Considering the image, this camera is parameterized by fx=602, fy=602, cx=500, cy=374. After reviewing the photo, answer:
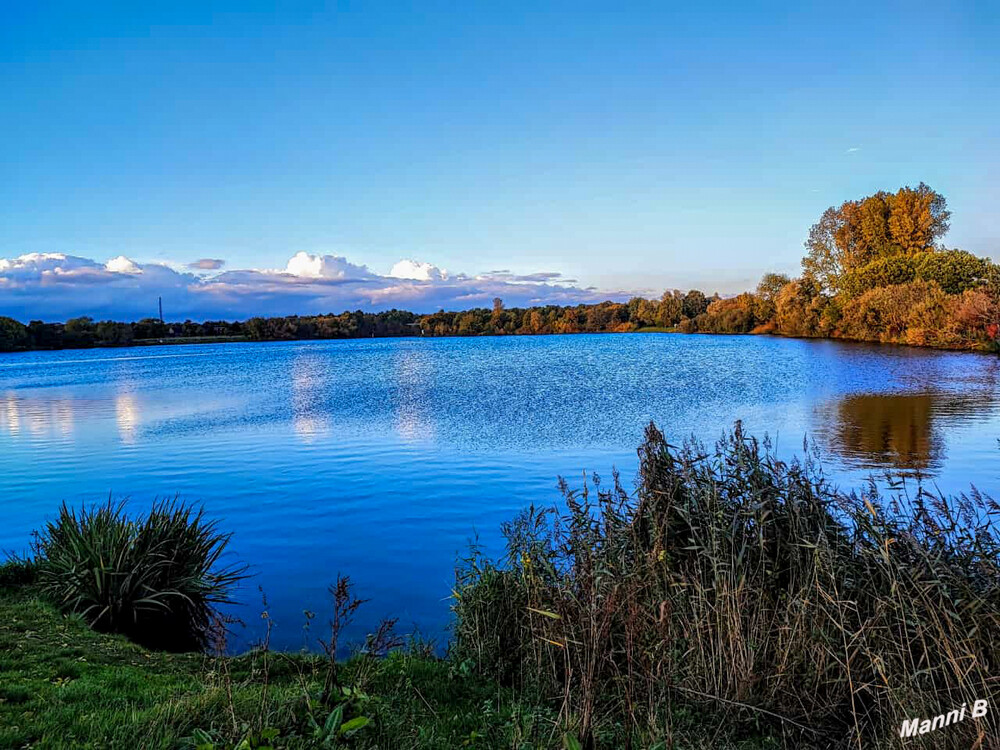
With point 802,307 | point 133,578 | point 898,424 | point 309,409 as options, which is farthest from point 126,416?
point 802,307

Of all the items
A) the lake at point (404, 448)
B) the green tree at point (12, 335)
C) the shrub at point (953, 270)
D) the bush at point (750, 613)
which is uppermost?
the shrub at point (953, 270)

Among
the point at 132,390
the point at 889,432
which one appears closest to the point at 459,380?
the point at 132,390

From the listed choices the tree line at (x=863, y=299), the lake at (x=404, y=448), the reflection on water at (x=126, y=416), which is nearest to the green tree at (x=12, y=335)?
the tree line at (x=863, y=299)

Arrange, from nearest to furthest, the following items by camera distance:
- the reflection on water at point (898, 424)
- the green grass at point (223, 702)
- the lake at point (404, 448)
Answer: the green grass at point (223, 702), the lake at point (404, 448), the reflection on water at point (898, 424)

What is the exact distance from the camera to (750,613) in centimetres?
594

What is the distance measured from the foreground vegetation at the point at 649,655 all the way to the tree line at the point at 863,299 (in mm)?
60909

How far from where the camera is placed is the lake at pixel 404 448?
12016 mm

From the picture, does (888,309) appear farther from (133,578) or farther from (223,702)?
(223,702)

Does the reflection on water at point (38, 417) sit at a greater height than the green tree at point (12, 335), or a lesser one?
lesser

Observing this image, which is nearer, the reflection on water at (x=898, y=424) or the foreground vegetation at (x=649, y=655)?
the foreground vegetation at (x=649, y=655)

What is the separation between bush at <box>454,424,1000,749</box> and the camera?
15.8 ft

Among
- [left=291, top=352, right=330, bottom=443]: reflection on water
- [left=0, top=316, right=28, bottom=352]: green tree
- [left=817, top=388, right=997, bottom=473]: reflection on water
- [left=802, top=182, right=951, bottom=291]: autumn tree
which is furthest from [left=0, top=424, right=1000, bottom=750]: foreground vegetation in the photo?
[left=0, top=316, right=28, bottom=352]: green tree

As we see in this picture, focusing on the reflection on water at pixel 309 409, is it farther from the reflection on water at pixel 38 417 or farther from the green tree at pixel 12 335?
the green tree at pixel 12 335

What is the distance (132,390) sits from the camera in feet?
147
